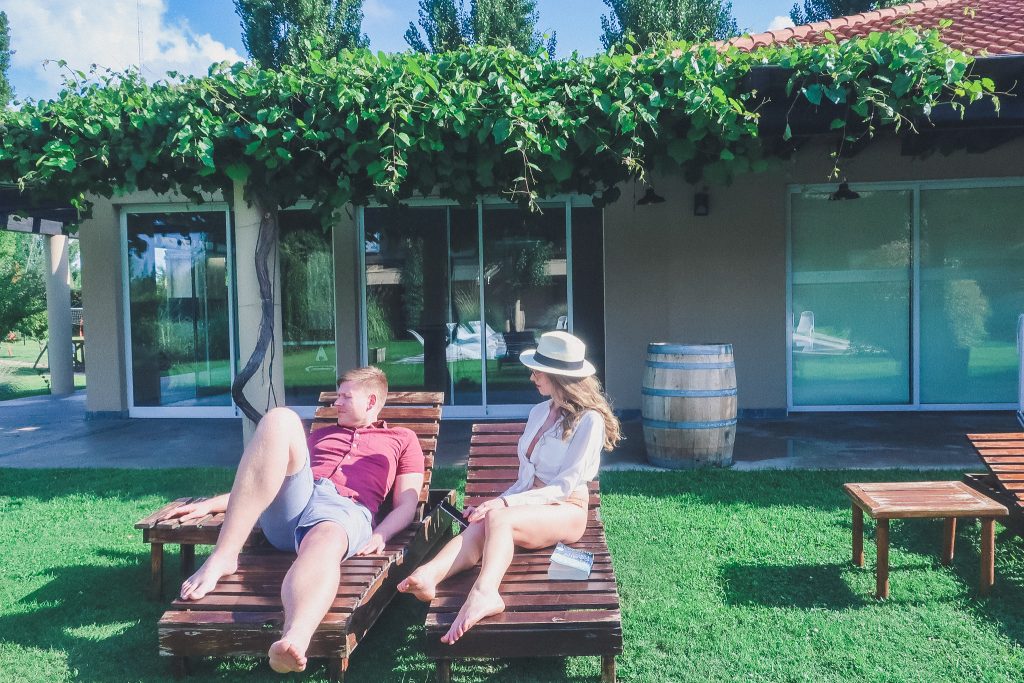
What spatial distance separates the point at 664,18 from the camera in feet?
57.6

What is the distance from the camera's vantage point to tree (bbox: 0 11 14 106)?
2209 cm

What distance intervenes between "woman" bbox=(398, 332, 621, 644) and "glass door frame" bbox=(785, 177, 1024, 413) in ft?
16.9

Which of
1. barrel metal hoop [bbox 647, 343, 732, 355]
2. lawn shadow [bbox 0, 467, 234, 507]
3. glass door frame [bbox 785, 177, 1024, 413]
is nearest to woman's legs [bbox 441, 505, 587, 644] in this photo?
barrel metal hoop [bbox 647, 343, 732, 355]

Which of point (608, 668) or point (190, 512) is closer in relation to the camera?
point (608, 668)

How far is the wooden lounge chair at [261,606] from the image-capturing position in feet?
8.01

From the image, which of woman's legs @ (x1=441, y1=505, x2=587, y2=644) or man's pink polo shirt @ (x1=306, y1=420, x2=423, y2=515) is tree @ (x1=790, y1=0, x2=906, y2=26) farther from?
woman's legs @ (x1=441, y1=505, x2=587, y2=644)

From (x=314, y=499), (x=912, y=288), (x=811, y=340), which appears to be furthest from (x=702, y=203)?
(x=314, y=499)

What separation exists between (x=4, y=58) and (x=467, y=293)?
22052 mm

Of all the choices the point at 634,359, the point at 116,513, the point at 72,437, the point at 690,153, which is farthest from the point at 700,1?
the point at 116,513

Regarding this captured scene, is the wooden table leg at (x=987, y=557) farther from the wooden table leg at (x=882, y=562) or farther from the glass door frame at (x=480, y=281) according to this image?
the glass door frame at (x=480, y=281)

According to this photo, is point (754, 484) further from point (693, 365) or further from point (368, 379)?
point (368, 379)

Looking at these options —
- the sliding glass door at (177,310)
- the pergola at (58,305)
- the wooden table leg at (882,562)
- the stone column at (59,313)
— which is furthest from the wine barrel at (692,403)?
the stone column at (59,313)

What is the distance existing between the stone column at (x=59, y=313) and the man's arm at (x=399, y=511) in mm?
9972

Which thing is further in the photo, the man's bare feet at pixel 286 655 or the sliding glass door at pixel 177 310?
the sliding glass door at pixel 177 310
